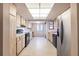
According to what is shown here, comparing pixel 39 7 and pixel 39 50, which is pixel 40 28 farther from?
pixel 39 7

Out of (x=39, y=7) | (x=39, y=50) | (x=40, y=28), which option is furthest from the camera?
(x=40, y=28)

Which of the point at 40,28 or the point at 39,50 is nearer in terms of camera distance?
the point at 39,50

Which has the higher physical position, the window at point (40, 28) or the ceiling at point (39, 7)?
the ceiling at point (39, 7)

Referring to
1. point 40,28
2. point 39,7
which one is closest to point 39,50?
point 39,7

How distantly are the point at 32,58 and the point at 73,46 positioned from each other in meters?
1.57

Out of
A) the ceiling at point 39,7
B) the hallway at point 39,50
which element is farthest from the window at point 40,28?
the ceiling at point 39,7

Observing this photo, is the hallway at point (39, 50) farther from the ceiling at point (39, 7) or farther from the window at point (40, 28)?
the window at point (40, 28)

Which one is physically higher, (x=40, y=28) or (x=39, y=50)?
(x=40, y=28)

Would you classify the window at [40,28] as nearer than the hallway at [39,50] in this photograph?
No

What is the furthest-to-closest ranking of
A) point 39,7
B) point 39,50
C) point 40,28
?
point 40,28
point 39,50
point 39,7

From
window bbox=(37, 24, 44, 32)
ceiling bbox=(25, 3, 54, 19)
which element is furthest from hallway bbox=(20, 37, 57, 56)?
window bbox=(37, 24, 44, 32)

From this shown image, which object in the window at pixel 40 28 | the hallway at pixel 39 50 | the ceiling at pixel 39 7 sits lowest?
the hallway at pixel 39 50

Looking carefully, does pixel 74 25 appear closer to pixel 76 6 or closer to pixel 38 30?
pixel 76 6

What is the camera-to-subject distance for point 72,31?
8.65 feet
